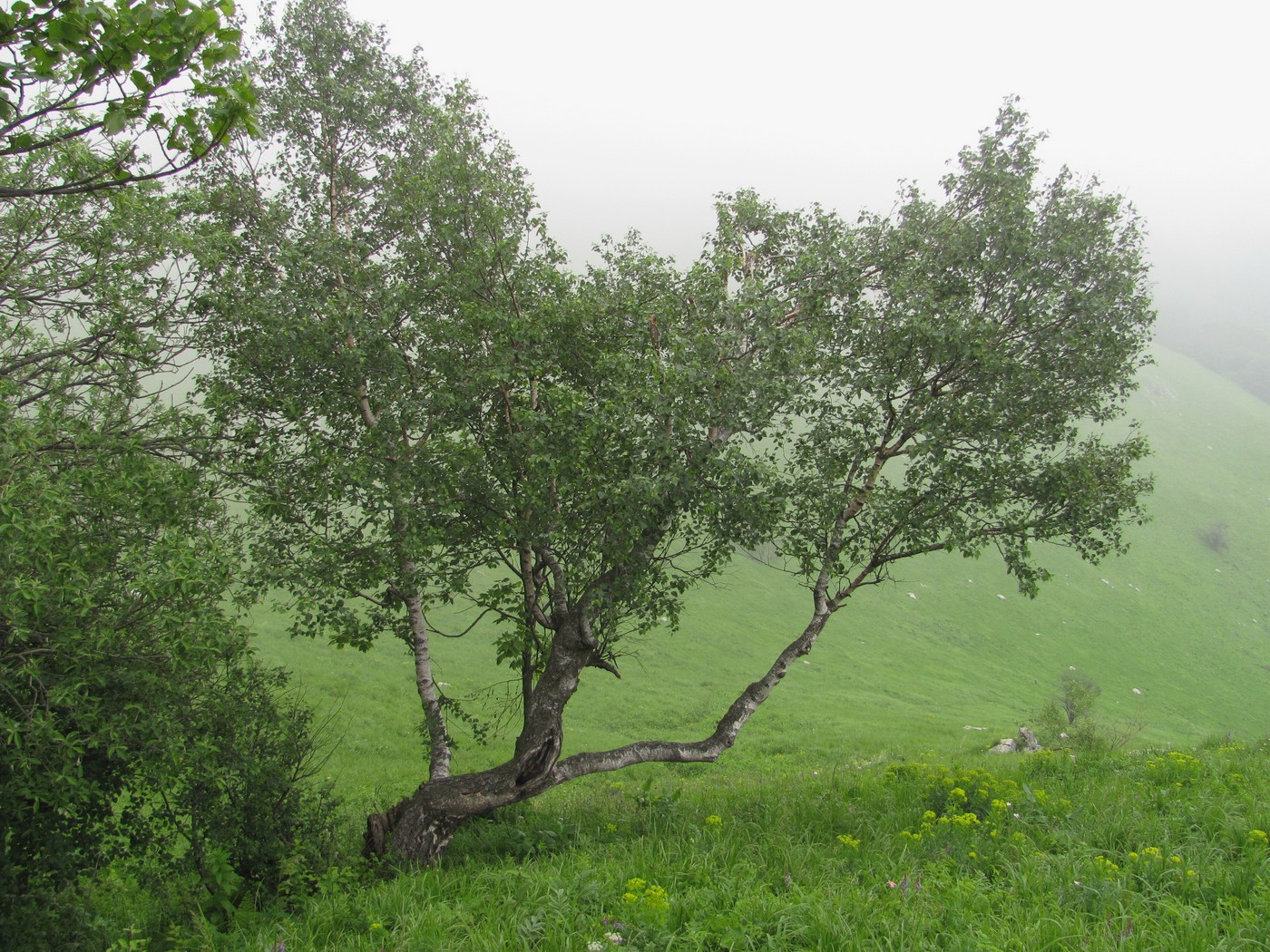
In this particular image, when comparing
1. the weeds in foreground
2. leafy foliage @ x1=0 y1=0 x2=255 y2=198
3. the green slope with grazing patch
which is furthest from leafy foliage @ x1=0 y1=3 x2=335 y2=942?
the green slope with grazing patch

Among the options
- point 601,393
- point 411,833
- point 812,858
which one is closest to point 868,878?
point 812,858

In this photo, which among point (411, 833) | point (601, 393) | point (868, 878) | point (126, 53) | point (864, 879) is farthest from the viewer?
point (601, 393)

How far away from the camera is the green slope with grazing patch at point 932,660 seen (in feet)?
111

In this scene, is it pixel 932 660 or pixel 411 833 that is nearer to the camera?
pixel 411 833

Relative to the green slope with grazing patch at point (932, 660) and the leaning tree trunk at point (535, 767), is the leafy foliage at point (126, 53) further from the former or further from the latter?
the green slope with grazing patch at point (932, 660)

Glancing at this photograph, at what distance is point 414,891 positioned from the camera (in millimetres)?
8039

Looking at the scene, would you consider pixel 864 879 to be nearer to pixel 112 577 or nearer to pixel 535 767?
pixel 535 767

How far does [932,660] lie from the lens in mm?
64000

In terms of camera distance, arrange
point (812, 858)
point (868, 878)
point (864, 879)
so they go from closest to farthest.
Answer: point (868, 878) < point (864, 879) < point (812, 858)

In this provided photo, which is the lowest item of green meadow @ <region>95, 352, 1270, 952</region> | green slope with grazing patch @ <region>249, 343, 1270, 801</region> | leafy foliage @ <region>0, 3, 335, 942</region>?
green slope with grazing patch @ <region>249, 343, 1270, 801</region>

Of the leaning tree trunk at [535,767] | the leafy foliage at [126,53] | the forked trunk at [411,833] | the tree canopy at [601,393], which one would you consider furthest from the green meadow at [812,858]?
the leafy foliage at [126,53]

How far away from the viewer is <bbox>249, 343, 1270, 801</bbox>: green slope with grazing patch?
3369 centimetres

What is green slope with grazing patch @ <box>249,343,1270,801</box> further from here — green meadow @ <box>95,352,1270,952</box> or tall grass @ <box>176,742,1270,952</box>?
tall grass @ <box>176,742,1270,952</box>

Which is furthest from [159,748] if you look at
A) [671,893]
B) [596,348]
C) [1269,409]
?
[1269,409]
